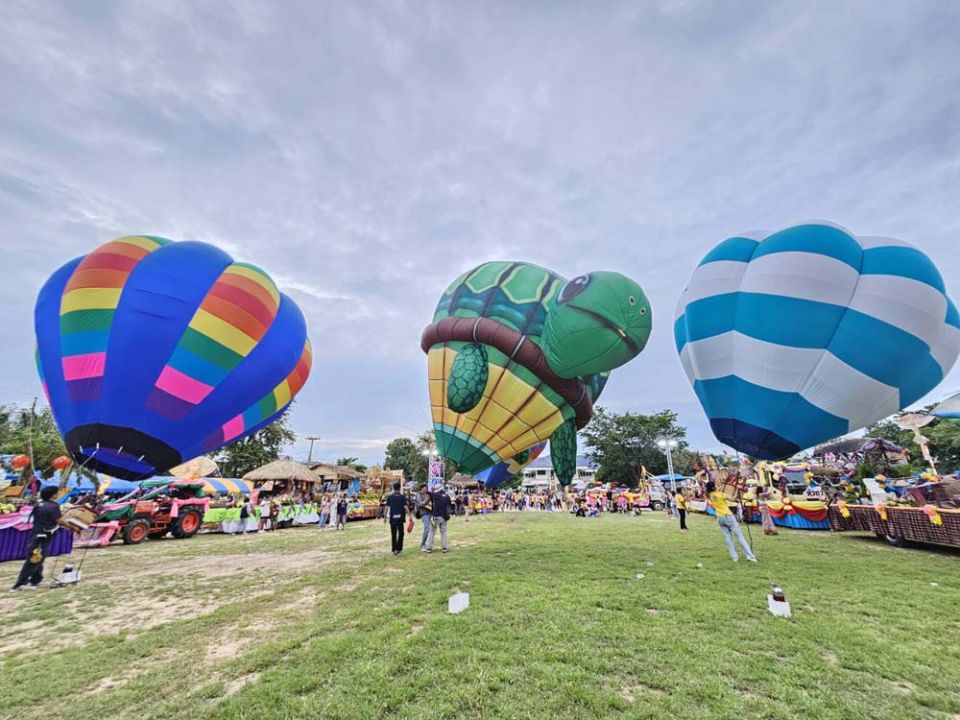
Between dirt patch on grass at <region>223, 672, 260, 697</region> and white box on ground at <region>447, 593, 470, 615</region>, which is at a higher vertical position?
white box on ground at <region>447, 593, 470, 615</region>

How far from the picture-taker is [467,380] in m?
9.99

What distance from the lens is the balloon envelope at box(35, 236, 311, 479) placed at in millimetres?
8125

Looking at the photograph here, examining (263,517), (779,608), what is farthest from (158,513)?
(779,608)

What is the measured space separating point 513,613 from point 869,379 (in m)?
6.79

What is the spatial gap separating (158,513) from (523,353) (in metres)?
14.2

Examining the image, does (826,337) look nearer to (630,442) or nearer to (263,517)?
(263,517)

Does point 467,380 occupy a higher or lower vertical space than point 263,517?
higher

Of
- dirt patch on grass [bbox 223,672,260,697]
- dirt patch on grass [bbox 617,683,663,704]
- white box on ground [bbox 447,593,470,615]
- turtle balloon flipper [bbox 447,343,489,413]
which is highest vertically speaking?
turtle balloon flipper [bbox 447,343,489,413]

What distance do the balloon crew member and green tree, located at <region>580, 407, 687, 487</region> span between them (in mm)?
49767

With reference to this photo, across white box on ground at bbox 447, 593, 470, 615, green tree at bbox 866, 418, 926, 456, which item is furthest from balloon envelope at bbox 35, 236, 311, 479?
green tree at bbox 866, 418, 926, 456

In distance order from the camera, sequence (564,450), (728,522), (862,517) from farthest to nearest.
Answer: (564,450) → (862,517) → (728,522)

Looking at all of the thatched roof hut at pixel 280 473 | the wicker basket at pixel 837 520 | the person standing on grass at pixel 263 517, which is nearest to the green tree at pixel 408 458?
the thatched roof hut at pixel 280 473

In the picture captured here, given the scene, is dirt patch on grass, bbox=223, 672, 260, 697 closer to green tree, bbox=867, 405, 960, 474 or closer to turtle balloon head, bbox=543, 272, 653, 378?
turtle balloon head, bbox=543, 272, 653, 378

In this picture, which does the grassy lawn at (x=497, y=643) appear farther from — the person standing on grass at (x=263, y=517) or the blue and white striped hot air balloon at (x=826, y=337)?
the person standing on grass at (x=263, y=517)
